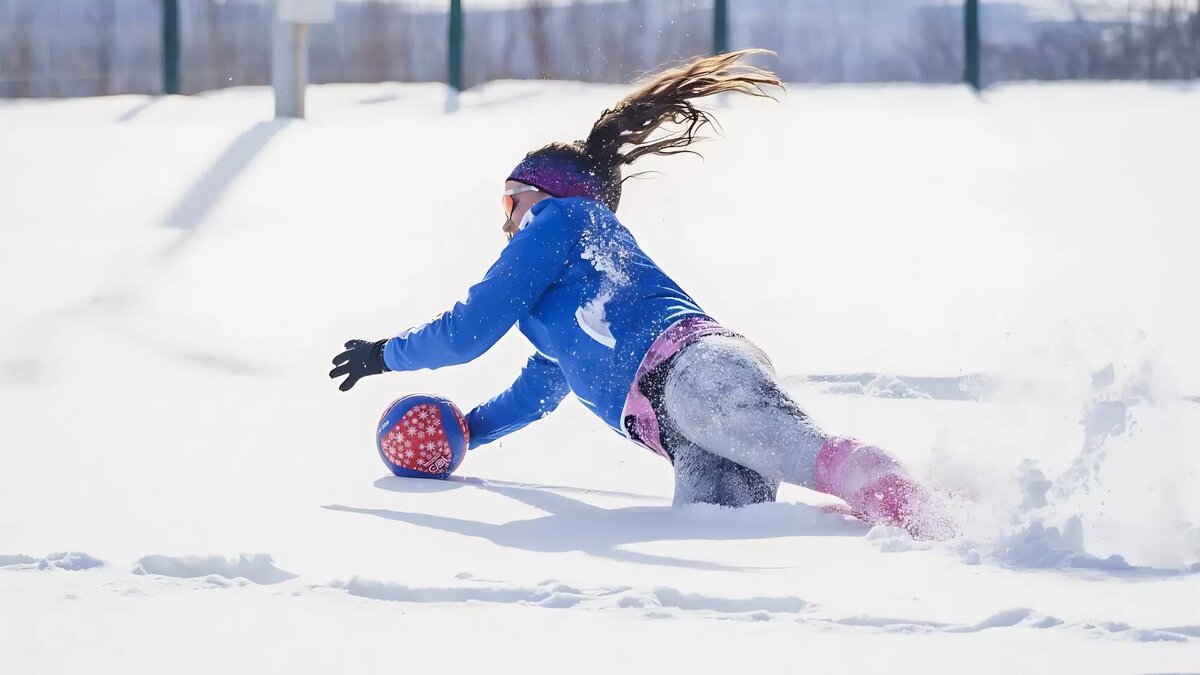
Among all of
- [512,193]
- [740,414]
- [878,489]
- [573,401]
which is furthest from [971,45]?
[878,489]

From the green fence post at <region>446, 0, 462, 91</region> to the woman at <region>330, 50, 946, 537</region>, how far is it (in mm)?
8366

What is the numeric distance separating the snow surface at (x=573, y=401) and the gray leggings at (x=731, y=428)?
130 mm

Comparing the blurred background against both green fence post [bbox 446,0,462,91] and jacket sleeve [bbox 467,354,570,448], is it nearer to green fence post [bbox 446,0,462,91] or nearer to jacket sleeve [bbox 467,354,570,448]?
green fence post [bbox 446,0,462,91]

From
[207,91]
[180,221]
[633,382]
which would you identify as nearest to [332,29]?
[207,91]

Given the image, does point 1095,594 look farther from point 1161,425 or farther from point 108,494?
point 108,494

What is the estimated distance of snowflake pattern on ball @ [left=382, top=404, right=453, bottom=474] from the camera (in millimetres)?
4672

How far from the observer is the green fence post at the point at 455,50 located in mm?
12797

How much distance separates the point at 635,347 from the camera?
162 inches

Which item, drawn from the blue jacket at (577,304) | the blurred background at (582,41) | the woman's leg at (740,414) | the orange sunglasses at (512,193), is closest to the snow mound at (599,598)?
the woman's leg at (740,414)

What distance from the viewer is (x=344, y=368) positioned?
15.0ft

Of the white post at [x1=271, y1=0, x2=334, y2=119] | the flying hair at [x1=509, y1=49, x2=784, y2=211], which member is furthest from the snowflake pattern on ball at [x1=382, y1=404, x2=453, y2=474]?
the white post at [x1=271, y1=0, x2=334, y2=119]

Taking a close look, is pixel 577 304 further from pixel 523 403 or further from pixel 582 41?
pixel 582 41

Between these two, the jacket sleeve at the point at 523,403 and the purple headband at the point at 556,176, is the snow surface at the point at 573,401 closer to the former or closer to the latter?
the jacket sleeve at the point at 523,403

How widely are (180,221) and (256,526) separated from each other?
226 inches
